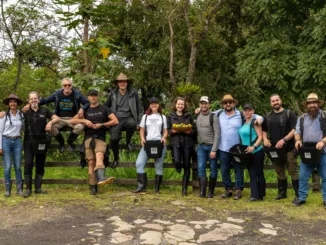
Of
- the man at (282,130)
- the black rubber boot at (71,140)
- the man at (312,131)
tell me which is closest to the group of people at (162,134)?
the man at (282,130)

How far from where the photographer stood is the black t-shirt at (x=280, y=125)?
Answer: 22.7 ft

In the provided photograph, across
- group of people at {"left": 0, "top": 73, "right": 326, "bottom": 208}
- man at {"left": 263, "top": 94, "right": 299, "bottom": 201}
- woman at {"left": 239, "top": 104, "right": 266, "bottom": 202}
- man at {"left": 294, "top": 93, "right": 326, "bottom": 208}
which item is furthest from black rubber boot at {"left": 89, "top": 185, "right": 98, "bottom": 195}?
man at {"left": 294, "top": 93, "right": 326, "bottom": 208}

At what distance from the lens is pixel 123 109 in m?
7.65

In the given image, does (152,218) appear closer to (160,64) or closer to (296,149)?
(296,149)

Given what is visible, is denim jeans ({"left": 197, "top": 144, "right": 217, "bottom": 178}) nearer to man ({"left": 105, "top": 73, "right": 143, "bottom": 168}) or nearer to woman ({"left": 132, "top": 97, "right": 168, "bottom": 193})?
woman ({"left": 132, "top": 97, "right": 168, "bottom": 193})

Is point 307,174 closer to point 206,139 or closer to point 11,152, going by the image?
point 206,139

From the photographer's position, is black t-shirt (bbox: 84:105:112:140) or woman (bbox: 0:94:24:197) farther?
black t-shirt (bbox: 84:105:112:140)

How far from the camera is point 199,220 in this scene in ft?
19.4

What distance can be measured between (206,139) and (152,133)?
39.7 inches

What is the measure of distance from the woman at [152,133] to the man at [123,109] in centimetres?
27

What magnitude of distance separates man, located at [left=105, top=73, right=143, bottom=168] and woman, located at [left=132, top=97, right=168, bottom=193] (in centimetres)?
27

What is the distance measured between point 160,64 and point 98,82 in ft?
34.0

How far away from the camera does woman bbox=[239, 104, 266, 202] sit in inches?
277

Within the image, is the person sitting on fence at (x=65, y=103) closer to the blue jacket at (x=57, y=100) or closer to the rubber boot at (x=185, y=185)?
the blue jacket at (x=57, y=100)
